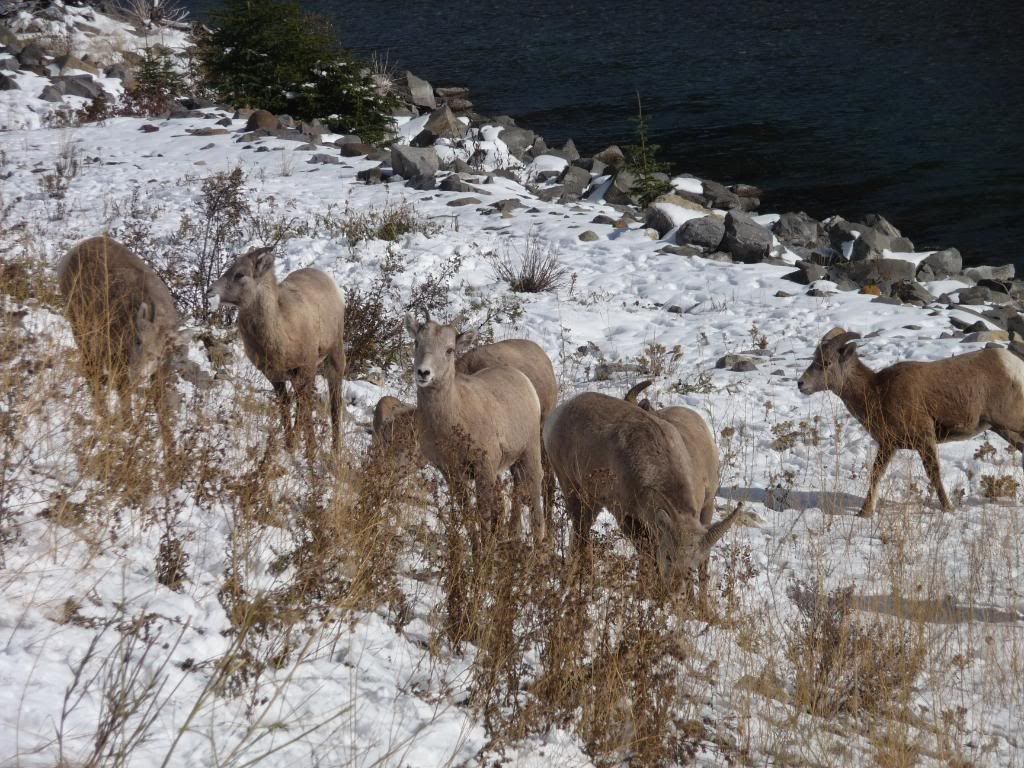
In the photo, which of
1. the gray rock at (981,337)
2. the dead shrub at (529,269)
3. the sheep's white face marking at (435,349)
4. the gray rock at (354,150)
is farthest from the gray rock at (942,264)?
the sheep's white face marking at (435,349)

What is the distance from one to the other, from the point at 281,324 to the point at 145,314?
48.7 inches

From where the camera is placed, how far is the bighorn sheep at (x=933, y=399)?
8438 mm

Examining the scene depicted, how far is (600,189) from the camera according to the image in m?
19.5

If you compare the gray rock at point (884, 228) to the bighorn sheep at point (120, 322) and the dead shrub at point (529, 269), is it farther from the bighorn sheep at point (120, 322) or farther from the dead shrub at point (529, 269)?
the bighorn sheep at point (120, 322)

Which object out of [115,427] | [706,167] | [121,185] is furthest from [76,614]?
[706,167]

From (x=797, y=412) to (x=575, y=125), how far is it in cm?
1850

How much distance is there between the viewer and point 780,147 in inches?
973

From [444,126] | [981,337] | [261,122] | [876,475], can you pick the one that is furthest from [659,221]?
[876,475]

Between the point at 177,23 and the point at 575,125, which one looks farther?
the point at 177,23

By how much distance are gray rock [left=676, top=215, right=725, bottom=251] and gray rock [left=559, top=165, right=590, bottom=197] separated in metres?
3.92

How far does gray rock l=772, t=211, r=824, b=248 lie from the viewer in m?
17.7

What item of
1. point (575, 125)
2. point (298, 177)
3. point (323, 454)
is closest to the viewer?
point (323, 454)

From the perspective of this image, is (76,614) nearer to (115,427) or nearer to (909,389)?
(115,427)

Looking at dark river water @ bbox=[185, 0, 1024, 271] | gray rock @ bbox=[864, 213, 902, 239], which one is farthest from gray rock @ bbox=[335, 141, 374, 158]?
gray rock @ bbox=[864, 213, 902, 239]
